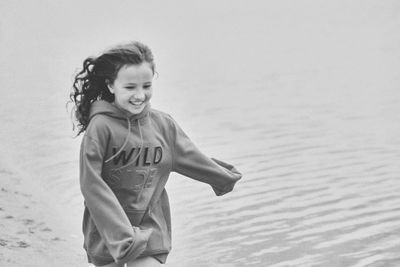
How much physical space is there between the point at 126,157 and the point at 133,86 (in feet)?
1.00

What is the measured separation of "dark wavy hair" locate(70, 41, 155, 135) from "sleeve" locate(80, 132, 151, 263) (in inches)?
11.8

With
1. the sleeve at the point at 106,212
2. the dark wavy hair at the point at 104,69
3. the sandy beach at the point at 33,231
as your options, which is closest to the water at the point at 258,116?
the sandy beach at the point at 33,231

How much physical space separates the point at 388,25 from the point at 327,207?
13.7 m

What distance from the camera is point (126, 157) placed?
443 centimetres

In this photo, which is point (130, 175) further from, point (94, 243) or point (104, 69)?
point (104, 69)

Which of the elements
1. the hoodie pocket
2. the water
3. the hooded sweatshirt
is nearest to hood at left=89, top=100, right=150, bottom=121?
the hooded sweatshirt

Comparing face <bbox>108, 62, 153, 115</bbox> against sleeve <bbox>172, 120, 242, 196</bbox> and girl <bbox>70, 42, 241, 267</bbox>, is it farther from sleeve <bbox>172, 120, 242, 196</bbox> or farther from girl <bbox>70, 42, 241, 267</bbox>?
sleeve <bbox>172, 120, 242, 196</bbox>

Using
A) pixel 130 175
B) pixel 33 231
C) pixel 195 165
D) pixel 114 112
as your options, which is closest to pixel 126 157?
pixel 130 175

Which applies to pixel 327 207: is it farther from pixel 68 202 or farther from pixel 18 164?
pixel 18 164

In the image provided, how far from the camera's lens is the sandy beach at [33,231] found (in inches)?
255

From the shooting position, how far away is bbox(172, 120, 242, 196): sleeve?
463 cm

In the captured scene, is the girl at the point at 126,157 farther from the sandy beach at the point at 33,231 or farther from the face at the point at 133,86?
the sandy beach at the point at 33,231

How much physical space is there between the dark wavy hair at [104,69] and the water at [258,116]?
216cm

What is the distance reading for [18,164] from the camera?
380 inches
